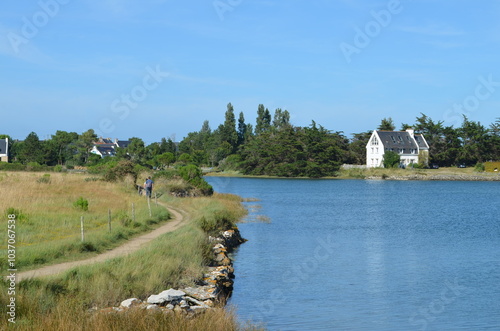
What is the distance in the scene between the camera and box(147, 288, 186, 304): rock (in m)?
13.7

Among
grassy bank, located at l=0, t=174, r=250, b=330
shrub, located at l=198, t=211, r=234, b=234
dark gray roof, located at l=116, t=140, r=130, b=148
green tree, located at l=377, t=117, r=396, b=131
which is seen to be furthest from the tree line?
grassy bank, located at l=0, t=174, r=250, b=330

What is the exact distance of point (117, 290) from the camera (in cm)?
1377

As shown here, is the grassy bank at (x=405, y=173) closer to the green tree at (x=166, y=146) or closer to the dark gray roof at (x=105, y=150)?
the green tree at (x=166, y=146)

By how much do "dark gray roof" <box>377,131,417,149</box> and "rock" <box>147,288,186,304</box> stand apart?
101142mm

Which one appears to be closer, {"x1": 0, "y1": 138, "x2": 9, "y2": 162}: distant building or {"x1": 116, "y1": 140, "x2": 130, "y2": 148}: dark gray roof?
{"x1": 0, "y1": 138, "x2": 9, "y2": 162}: distant building

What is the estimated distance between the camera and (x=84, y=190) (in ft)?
130

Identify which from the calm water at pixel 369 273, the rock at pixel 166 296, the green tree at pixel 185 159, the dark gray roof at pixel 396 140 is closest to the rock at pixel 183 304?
the rock at pixel 166 296

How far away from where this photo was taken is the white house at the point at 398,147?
369ft

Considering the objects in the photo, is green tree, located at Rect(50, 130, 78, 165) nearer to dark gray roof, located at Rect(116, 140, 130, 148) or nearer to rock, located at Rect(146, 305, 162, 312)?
dark gray roof, located at Rect(116, 140, 130, 148)

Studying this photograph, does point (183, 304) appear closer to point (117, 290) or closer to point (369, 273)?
point (117, 290)

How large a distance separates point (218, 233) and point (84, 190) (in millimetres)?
15170

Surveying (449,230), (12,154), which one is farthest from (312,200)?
(12,154)

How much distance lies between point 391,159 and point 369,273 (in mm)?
89885

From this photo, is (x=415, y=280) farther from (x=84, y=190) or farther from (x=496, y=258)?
(x=84, y=190)
